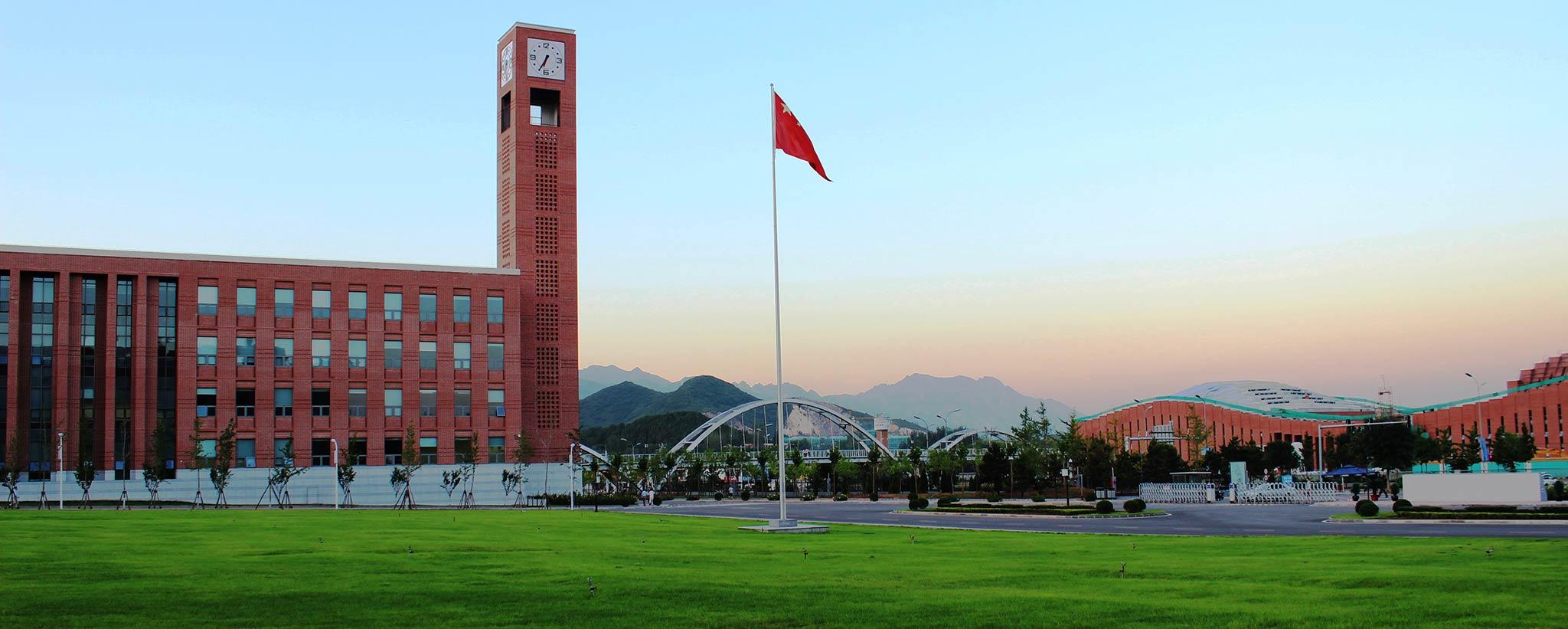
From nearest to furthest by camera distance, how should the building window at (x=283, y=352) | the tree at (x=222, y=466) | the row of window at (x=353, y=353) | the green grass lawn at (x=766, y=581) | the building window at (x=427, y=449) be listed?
1. the green grass lawn at (x=766, y=581)
2. the tree at (x=222, y=466)
3. the row of window at (x=353, y=353)
4. the building window at (x=283, y=352)
5. the building window at (x=427, y=449)

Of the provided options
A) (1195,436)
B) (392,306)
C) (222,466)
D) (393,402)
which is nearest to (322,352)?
(392,306)

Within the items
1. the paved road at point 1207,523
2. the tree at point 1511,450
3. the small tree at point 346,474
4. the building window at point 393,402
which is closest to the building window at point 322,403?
the small tree at point 346,474

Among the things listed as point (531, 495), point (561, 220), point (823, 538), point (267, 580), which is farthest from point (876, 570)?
point (561, 220)

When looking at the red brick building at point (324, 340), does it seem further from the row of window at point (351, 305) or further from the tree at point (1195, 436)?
the tree at point (1195, 436)

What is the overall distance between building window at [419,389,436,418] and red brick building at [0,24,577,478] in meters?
0.10

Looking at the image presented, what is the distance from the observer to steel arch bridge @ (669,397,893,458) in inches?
6919

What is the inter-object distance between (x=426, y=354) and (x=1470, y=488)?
7295 cm

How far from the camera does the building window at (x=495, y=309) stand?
106 metres

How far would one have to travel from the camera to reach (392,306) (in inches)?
4070

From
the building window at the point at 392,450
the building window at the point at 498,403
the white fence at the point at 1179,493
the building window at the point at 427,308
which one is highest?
the building window at the point at 427,308

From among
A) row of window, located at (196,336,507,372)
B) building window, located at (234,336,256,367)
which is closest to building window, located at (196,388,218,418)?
row of window, located at (196,336,507,372)

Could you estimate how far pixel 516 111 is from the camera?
109 meters

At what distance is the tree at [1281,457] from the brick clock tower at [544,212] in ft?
221

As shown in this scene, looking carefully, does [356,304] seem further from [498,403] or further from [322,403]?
[498,403]
